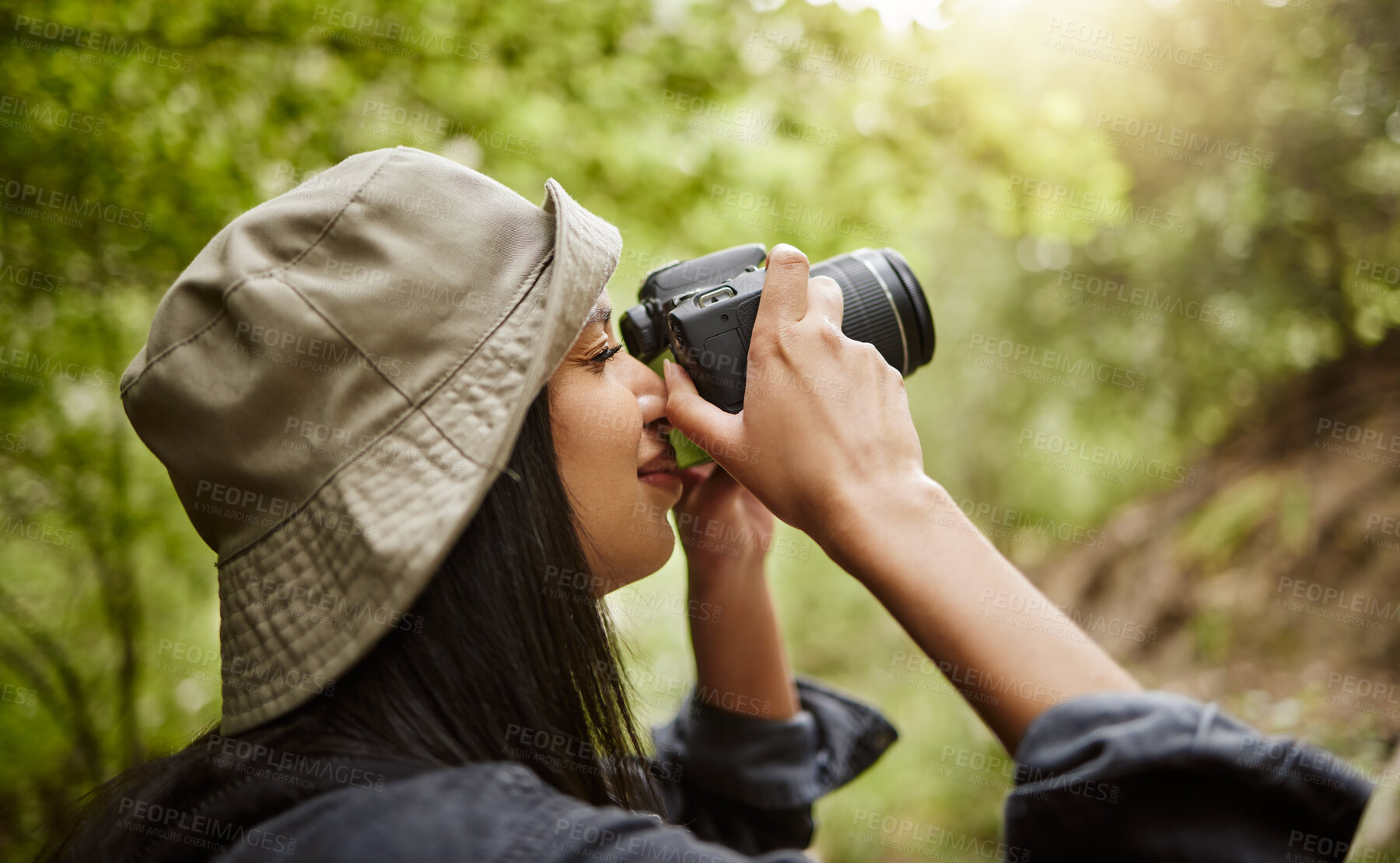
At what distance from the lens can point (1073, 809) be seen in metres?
0.68

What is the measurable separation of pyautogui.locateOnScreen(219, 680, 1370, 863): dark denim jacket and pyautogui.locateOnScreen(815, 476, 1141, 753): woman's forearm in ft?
0.13

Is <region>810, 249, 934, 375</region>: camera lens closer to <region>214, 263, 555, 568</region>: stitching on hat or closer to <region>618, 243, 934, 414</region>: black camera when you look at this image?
<region>618, 243, 934, 414</region>: black camera

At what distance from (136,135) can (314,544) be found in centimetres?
155

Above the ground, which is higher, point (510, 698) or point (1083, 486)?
point (510, 698)

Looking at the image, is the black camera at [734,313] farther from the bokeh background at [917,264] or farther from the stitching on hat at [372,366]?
the bokeh background at [917,264]

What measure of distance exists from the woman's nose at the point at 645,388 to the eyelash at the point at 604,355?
0.03 metres

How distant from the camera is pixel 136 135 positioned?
1.81 metres

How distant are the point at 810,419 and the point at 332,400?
54 cm

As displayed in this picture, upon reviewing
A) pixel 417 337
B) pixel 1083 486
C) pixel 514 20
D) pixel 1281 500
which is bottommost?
pixel 1083 486

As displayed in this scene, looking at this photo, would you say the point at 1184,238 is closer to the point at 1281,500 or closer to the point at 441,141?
the point at 1281,500

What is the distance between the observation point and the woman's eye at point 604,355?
3.60 feet

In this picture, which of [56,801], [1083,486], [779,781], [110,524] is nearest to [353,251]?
[779,781]

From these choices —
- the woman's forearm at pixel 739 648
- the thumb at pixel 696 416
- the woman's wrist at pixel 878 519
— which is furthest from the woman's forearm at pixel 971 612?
the woman's forearm at pixel 739 648

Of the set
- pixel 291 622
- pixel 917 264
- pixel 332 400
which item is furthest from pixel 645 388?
pixel 917 264
